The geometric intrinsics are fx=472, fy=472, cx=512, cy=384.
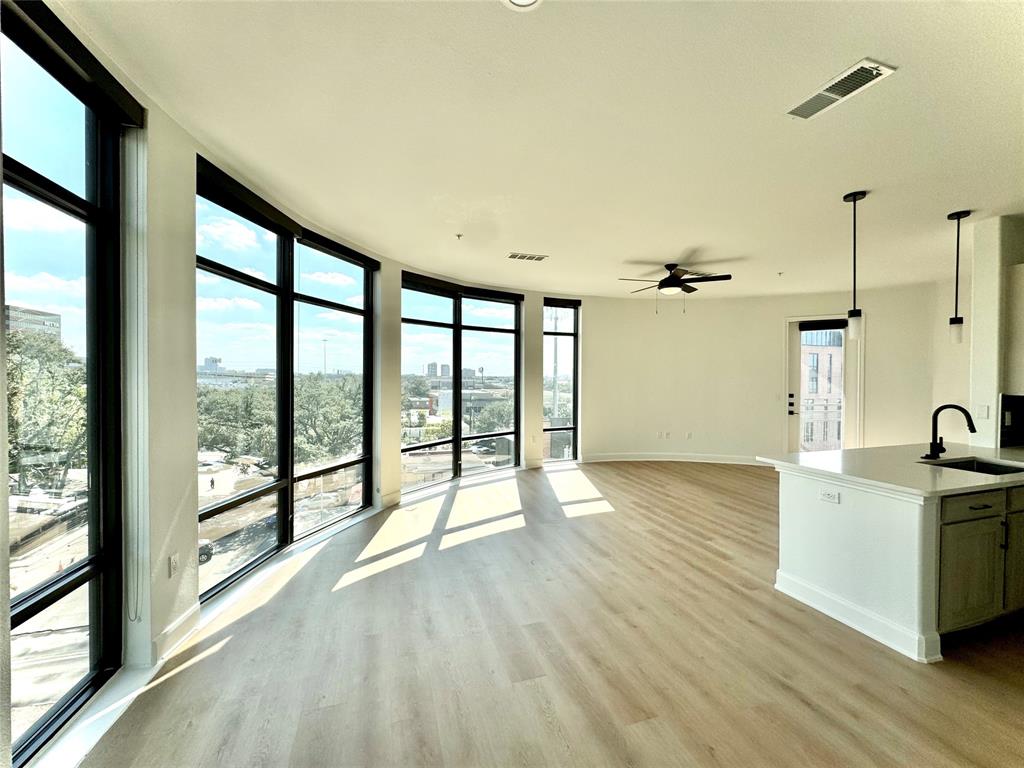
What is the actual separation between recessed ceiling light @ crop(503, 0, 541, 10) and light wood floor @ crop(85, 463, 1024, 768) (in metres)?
2.78

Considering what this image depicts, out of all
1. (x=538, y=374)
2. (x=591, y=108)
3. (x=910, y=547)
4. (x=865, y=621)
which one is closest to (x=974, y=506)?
(x=910, y=547)

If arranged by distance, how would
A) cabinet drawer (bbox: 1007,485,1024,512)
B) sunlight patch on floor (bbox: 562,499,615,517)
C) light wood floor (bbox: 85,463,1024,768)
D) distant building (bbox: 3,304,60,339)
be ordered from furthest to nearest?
sunlight patch on floor (bbox: 562,499,615,517) < cabinet drawer (bbox: 1007,485,1024,512) < light wood floor (bbox: 85,463,1024,768) < distant building (bbox: 3,304,60,339)

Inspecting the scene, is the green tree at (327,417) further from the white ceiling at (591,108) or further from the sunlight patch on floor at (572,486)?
the sunlight patch on floor at (572,486)

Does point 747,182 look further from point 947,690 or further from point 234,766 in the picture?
point 234,766

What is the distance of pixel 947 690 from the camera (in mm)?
2221

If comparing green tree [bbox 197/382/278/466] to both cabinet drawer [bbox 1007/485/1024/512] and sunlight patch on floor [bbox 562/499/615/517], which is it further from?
cabinet drawer [bbox 1007/485/1024/512]

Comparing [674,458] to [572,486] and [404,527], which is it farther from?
[404,527]

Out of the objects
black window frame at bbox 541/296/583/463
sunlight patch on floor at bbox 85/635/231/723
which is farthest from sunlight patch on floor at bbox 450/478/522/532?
sunlight patch on floor at bbox 85/635/231/723

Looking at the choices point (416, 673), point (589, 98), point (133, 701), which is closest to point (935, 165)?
point (589, 98)

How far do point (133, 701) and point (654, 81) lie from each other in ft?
11.9

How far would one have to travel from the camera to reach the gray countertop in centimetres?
251

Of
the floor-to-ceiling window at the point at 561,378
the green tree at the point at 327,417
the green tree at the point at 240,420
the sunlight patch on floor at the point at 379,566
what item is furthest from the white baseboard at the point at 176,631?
the floor-to-ceiling window at the point at 561,378

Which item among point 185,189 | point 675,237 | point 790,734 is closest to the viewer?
point 790,734

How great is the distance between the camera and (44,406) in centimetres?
191
